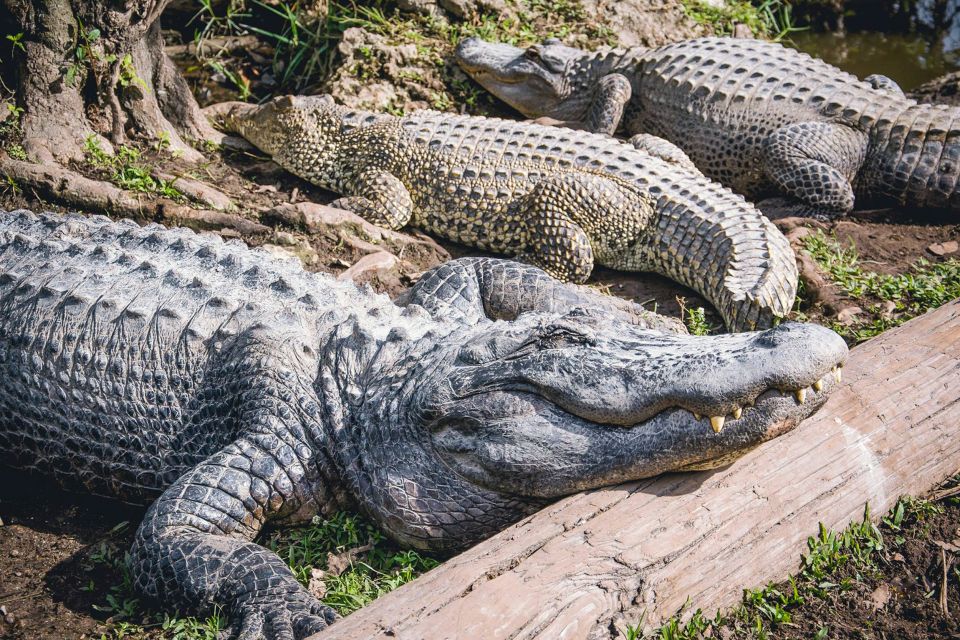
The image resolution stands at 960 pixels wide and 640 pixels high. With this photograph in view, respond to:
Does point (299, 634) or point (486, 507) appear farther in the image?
point (486, 507)

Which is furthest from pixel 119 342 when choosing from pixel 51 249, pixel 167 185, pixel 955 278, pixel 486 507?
pixel 955 278

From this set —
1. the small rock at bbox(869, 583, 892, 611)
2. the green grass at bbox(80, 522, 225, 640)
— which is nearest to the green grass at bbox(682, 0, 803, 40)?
the small rock at bbox(869, 583, 892, 611)

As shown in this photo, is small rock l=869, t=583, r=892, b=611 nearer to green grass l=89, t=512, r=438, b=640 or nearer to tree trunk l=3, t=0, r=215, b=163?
green grass l=89, t=512, r=438, b=640

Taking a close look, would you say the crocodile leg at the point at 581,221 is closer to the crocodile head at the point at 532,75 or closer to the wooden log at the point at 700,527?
the crocodile head at the point at 532,75

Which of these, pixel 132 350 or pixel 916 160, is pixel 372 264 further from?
pixel 916 160

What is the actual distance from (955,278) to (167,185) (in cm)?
469

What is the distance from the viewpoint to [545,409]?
9.15 feet

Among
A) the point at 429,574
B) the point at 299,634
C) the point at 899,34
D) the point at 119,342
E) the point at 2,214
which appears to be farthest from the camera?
the point at 899,34

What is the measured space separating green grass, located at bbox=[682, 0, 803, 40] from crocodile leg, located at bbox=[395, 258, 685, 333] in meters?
5.43

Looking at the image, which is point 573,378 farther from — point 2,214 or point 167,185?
point 167,185

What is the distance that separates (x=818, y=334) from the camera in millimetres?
2500

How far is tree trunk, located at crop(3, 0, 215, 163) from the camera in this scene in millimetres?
5281

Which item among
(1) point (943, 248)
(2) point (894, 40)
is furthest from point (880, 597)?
(2) point (894, 40)

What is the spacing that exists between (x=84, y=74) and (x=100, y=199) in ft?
2.99
